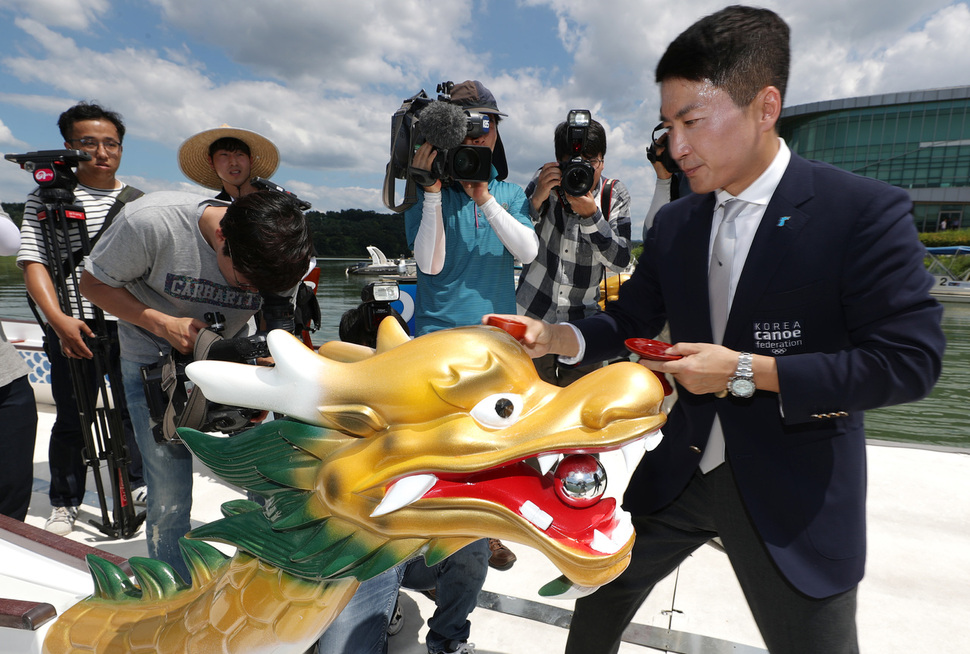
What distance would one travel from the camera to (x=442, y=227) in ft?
6.45

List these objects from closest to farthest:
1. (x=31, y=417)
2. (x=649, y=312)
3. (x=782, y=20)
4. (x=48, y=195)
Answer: (x=782, y=20), (x=649, y=312), (x=31, y=417), (x=48, y=195)

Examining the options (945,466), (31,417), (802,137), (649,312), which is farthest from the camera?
(802,137)

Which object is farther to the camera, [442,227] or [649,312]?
[442,227]

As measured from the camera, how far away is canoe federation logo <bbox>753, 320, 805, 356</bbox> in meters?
1.07

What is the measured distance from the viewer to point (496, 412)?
2.53ft

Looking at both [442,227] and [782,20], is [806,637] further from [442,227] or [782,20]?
[442,227]

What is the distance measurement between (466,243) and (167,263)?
98 centimetres

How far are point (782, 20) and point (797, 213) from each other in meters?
0.36

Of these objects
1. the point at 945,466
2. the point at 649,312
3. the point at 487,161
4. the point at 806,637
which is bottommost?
the point at 945,466

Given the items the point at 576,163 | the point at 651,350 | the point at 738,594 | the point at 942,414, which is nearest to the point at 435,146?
the point at 576,163

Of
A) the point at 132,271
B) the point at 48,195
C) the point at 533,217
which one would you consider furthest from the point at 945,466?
the point at 48,195

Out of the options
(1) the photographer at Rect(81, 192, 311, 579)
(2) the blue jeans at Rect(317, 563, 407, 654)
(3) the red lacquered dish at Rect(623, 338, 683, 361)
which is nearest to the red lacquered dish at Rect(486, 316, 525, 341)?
(3) the red lacquered dish at Rect(623, 338, 683, 361)

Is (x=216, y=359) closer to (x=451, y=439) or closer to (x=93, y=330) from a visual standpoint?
(x=451, y=439)

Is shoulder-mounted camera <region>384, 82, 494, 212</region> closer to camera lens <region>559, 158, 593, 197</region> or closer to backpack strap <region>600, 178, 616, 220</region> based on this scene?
camera lens <region>559, 158, 593, 197</region>
